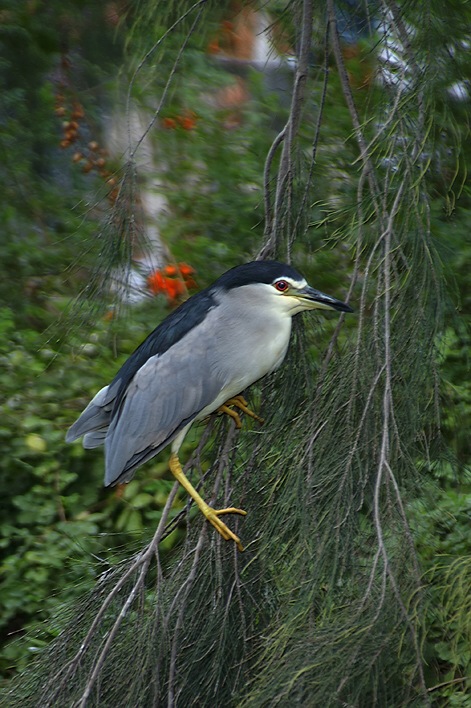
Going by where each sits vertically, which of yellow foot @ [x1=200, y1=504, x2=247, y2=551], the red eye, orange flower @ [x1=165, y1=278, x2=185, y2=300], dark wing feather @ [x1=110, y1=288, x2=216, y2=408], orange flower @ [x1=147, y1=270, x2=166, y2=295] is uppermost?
the red eye

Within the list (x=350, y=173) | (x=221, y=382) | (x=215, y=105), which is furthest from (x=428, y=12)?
(x=215, y=105)

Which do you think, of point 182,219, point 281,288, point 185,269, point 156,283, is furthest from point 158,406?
point 182,219

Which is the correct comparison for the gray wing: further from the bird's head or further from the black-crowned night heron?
the bird's head

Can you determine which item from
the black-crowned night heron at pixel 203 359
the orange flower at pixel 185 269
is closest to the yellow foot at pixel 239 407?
the black-crowned night heron at pixel 203 359

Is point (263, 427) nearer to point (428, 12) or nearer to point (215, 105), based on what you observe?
point (428, 12)

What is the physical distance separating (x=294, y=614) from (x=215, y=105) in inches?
129

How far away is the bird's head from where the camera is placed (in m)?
2.03

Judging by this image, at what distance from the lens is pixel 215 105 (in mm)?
4555

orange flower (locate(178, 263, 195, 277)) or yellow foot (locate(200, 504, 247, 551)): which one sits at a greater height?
yellow foot (locate(200, 504, 247, 551))

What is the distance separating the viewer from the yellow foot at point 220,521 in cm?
187

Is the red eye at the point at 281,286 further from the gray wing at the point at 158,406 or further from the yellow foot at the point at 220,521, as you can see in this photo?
the yellow foot at the point at 220,521

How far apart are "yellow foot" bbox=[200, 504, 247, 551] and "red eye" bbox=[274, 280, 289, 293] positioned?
1.40ft

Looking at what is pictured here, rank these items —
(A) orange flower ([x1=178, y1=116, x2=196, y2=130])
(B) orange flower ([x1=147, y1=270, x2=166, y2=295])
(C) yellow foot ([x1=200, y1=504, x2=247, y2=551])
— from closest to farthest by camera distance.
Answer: (C) yellow foot ([x1=200, y1=504, x2=247, y2=551]), (B) orange flower ([x1=147, y1=270, x2=166, y2=295]), (A) orange flower ([x1=178, y1=116, x2=196, y2=130])

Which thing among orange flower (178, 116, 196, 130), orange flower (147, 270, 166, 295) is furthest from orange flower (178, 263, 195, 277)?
orange flower (178, 116, 196, 130)
